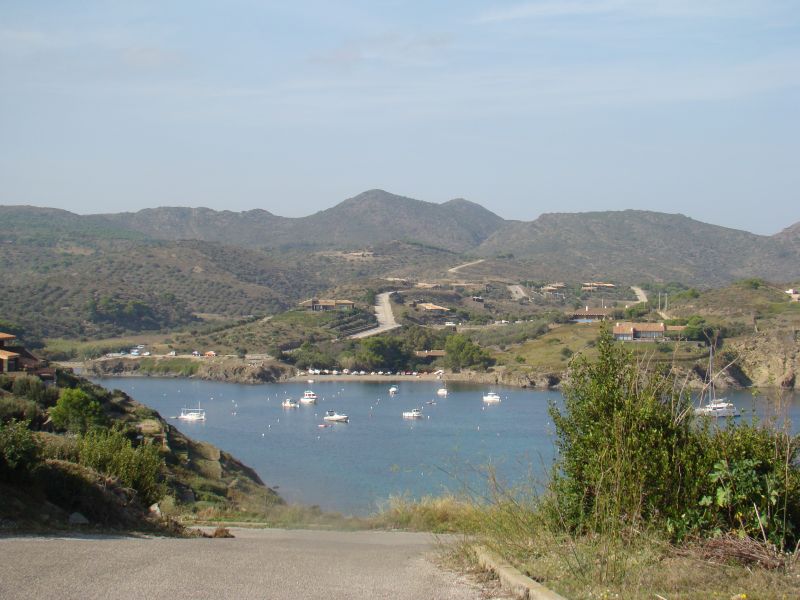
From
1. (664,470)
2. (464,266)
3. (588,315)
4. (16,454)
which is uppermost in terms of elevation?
(464,266)

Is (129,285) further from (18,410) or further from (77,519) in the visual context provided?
(77,519)

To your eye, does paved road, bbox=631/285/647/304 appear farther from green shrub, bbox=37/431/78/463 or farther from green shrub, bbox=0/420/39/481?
green shrub, bbox=0/420/39/481

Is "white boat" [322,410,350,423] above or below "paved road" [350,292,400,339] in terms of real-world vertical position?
below

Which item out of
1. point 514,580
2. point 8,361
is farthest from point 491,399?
point 514,580

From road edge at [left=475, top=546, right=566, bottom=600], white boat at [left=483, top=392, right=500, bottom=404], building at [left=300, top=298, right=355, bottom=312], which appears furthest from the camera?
building at [left=300, top=298, right=355, bottom=312]

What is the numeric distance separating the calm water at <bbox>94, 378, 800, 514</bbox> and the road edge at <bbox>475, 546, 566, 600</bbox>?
14.2 m

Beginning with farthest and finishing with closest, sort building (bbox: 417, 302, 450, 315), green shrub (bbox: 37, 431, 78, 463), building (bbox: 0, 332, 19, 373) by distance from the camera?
building (bbox: 417, 302, 450, 315), building (bbox: 0, 332, 19, 373), green shrub (bbox: 37, 431, 78, 463)

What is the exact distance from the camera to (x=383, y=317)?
101938mm

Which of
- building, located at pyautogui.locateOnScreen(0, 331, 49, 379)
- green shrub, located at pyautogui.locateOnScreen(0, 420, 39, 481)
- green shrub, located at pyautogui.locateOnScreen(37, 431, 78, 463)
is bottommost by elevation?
building, located at pyautogui.locateOnScreen(0, 331, 49, 379)

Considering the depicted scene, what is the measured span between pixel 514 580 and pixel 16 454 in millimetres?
5926

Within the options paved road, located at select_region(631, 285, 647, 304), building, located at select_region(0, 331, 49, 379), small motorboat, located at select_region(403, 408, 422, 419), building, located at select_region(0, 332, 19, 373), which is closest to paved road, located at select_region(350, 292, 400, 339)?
small motorboat, located at select_region(403, 408, 422, 419)

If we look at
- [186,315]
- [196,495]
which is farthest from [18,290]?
[196,495]

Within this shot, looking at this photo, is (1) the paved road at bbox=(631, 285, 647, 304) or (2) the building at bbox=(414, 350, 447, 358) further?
(1) the paved road at bbox=(631, 285, 647, 304)

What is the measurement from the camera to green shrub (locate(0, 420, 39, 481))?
962 centimetres
